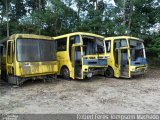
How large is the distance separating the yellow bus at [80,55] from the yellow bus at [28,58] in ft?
3.59

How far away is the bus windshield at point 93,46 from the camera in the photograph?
47.3 feet

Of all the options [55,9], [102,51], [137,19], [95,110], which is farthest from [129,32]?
[95,110]

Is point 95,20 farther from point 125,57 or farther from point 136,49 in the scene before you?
point 125,57

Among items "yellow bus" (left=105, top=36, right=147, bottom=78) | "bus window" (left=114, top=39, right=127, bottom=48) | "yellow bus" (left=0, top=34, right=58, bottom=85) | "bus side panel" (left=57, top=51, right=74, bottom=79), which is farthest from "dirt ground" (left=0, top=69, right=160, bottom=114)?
"bus window" (left=114, top=39, right=127, bottom=48)

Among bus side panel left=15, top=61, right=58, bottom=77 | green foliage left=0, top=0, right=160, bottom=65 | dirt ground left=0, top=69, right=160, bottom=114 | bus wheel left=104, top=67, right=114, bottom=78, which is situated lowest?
dirt ground left=0, top=69, right=160, bottom=114

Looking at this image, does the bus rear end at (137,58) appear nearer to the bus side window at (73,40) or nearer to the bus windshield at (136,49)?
the bus windshield at (136,49)

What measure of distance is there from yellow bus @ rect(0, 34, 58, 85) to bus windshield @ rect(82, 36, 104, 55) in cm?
227

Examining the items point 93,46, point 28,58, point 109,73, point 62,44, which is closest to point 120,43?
point 93,46

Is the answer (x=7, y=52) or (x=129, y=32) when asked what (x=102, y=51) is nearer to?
(x=7, y=52)

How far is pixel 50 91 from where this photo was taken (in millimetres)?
10781

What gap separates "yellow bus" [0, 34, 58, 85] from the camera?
11.6 m

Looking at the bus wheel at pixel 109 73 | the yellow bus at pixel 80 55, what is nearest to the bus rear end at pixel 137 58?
the bus wheel at pixel 109 73

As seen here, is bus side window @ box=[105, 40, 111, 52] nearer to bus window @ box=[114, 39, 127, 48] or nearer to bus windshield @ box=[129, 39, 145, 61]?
bus window @ box=[114, 39, 127, 48]

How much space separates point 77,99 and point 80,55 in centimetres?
448
